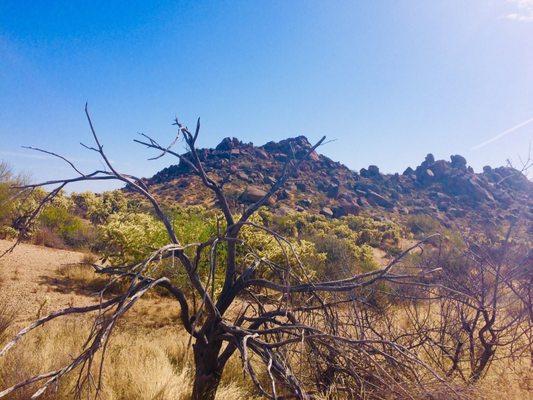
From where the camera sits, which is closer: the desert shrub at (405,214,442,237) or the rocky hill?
the desert shrub at (405,214,442,237)

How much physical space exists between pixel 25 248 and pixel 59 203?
8492 mm

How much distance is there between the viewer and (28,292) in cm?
841

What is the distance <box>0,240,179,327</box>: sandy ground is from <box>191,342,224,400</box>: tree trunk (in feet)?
14.2

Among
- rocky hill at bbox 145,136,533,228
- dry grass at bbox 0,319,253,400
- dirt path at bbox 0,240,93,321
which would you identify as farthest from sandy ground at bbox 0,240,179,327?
rocky hill at bbox 145,136,533,228

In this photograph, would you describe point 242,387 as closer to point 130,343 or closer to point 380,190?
point 130,343

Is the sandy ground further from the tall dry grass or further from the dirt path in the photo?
the tall dry grass

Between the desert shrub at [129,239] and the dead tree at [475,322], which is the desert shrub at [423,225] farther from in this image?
the dead tree at [475,322]

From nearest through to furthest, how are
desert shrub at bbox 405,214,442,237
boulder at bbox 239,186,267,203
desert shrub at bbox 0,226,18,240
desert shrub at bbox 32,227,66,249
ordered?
boulder at bbox 239,186,267,203 → desert shrub at bbox 0,226,18,240 → desert shrub at bbox 32,227,66,249 → desert shrub at bbox 405,214,442,237

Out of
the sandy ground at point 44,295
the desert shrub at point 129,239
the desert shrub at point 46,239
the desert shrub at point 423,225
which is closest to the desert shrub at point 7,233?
the desert shrub at point 46,239

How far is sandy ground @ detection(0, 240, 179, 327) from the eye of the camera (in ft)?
24.2

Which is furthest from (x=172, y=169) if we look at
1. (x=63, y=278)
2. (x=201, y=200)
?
(x=63, y=278)

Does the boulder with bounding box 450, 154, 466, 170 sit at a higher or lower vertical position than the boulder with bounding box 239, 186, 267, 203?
higher

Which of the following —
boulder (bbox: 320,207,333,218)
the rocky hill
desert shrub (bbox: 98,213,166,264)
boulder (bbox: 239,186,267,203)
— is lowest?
desert shrub (bbox: 98,213,166,264)

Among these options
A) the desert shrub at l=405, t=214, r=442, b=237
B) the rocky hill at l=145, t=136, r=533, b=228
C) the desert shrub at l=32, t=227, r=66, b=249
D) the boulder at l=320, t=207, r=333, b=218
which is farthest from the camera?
the rocky hill at l=145, t=136, r=533, b=228
